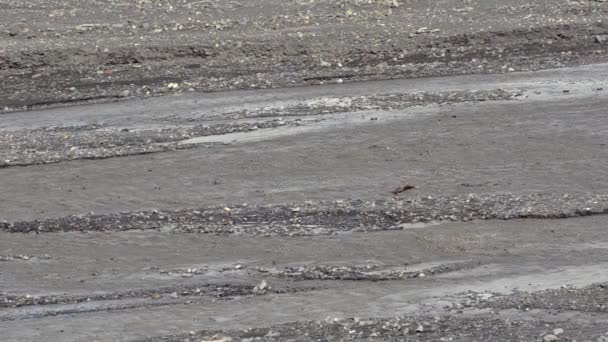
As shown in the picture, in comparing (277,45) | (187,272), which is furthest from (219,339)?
(277,45)

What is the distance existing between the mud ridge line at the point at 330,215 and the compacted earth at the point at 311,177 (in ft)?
0.09

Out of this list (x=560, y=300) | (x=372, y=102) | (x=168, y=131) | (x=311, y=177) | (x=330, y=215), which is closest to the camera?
(x=560, y=300)

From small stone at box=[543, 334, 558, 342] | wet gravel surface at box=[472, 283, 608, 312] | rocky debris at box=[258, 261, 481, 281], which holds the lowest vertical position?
rocky debris at box=[258, 261, 481, 281]

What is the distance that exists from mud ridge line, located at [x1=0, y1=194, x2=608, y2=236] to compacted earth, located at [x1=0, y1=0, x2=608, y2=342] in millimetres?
28

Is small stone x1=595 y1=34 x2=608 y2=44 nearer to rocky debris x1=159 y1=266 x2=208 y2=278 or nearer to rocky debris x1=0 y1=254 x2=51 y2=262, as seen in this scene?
rocky debris x1=159 y1=266 x2=208 y2=278

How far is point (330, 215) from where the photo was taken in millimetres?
9711

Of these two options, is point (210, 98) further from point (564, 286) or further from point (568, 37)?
point (564, 286)

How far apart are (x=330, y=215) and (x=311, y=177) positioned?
1.24 m

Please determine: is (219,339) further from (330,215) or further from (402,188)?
(402,188)

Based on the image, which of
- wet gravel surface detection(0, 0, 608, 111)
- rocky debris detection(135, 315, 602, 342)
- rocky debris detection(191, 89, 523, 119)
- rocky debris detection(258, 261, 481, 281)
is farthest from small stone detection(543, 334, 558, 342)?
wet gravel surface detection(0, 0, 608, 111)

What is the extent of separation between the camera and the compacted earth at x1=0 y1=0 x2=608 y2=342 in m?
7.68

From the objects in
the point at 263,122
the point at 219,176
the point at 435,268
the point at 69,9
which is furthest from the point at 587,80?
the point at 69,9

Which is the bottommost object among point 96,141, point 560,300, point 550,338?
point 96,141

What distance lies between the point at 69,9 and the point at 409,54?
727 cm
